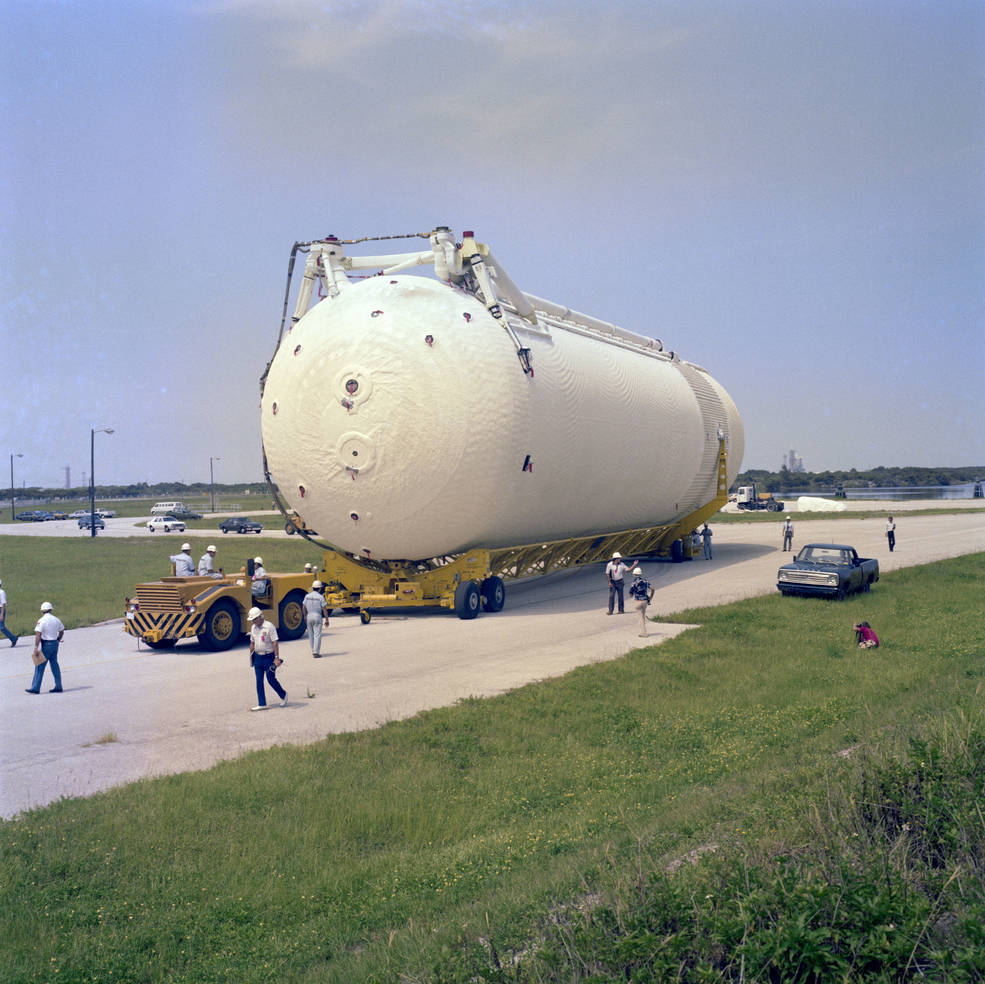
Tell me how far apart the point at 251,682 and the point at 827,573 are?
15.1 metres

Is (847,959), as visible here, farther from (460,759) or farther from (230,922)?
(460,759)

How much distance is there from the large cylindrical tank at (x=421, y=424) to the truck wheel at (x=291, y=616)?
247 centimetres

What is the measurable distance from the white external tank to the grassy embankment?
8.96 metres

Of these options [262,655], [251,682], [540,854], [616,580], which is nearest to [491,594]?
[616,580]

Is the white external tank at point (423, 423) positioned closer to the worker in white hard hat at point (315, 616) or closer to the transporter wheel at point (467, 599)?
the transporter wheel at point (467, 599)

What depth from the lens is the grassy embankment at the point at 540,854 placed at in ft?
15.7

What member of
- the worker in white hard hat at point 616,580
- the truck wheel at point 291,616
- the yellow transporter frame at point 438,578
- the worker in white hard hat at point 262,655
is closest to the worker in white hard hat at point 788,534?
the yellow transporter frame at point 438,578

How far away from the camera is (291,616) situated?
20.5m

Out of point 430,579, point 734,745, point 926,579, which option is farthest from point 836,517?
point 734,745

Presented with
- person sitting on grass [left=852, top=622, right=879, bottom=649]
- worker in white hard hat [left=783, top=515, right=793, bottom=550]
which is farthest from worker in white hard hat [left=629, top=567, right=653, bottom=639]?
worker in white hard hat [left=783, top=515, right=793, bottom=550]

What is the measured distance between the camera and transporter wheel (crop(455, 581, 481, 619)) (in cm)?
2200

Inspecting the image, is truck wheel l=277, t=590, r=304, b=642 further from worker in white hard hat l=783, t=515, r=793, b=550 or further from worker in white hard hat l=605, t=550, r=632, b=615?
worker in white hard hat l=783, t=515, r=793, b=550

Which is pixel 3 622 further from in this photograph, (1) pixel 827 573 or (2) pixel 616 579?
(1) pixel 827 573

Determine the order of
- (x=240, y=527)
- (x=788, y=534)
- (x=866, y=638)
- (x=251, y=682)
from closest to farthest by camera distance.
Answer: (x=251, y=682), (x=866, y=638), (x=788, y=534), (x=240, y=527)
